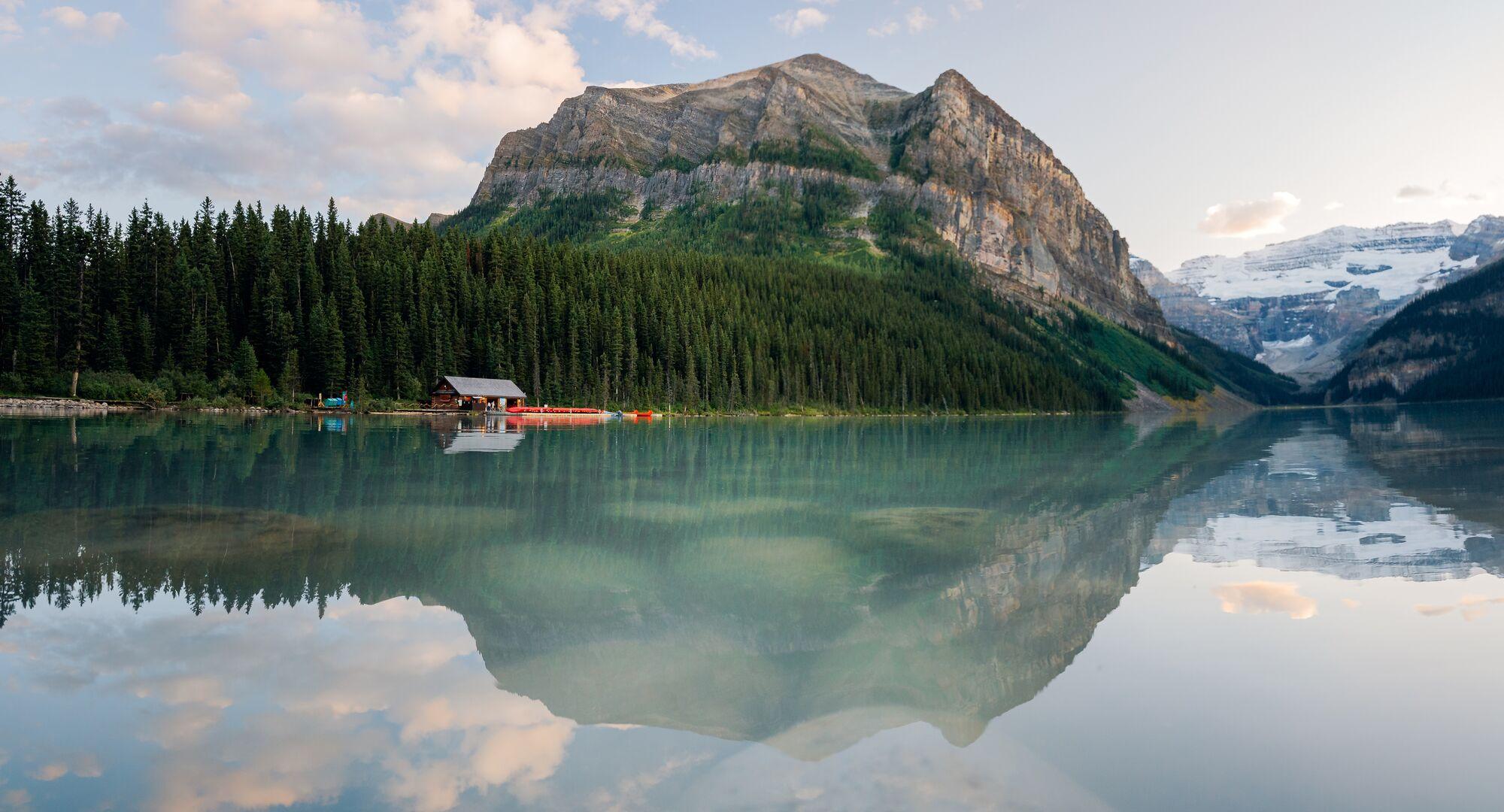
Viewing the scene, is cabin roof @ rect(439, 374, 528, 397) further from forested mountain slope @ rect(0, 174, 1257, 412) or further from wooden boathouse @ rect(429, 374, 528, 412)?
forested mountain slope @ rect(0, 174, 1257, 412)

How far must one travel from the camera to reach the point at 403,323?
9225cm

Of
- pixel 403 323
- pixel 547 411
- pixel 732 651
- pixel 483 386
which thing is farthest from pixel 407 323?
pixel 732 651

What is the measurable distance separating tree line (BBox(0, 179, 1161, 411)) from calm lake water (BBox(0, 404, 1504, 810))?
6577cm

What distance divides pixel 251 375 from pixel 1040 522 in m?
81.2

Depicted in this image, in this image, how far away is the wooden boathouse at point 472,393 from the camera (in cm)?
8744

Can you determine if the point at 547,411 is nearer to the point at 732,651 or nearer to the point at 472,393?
the point at 472,393

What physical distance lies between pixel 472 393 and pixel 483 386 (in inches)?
83.1

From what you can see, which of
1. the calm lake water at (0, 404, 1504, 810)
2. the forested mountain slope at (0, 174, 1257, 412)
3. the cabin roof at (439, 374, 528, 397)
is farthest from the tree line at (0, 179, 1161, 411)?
the calm lake water at (0, 404, 1504, 810)

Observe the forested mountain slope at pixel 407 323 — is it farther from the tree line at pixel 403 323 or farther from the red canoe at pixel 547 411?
the red canoe at pixel 547 411

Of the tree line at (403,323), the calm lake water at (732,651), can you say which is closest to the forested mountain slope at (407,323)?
the tree line at (403,323)

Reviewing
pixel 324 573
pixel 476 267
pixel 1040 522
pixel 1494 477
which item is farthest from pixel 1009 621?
pixel 476 267

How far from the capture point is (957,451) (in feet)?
153

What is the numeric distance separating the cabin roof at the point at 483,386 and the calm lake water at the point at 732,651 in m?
64.2

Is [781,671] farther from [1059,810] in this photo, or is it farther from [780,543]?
[780,543]
